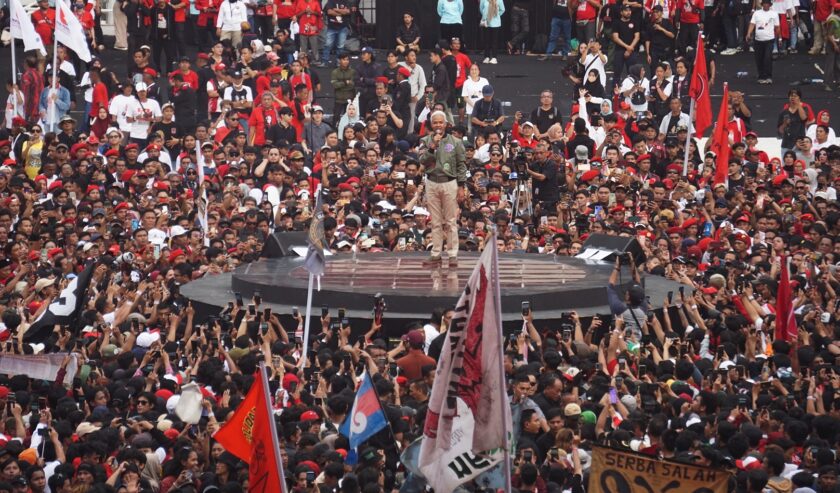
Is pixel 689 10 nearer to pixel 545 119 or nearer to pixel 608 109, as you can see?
pixel 608 109

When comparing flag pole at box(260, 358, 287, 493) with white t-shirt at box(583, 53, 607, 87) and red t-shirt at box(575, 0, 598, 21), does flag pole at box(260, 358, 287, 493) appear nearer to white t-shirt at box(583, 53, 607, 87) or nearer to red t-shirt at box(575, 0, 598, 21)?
white t-shirt at box(583, 53, 607, 87)

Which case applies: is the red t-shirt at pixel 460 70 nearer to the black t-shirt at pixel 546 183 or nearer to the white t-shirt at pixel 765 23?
the black t-shirt at pixel 546 183

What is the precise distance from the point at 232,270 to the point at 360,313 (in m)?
3.26

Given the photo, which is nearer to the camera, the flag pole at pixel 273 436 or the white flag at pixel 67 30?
the flag pole at pixel 273 436

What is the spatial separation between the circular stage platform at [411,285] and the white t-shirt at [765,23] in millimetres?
11272

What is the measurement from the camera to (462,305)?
13.4 m

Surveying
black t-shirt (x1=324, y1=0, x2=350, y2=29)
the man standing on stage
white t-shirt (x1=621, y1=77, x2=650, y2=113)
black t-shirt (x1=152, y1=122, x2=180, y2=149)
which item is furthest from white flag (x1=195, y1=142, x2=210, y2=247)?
black t-shirt (x1=324, y1=0, x2=350, y2=29)

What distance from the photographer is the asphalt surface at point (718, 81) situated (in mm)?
33719

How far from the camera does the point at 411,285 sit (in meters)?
Answer: 22.7

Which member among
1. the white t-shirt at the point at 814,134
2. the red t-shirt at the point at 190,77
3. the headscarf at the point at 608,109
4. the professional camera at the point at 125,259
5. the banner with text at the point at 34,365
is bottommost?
the professional camera at the point at 125,259

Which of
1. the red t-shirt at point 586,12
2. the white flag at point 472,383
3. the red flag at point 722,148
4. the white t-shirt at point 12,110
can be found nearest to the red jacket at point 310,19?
the red t-shirt at point 586,12

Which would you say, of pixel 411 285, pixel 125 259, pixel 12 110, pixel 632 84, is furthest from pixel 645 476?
pixel 12 110

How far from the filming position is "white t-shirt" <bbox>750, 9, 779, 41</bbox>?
34.6 metres

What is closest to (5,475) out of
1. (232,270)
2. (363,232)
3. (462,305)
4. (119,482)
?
(119,482)
